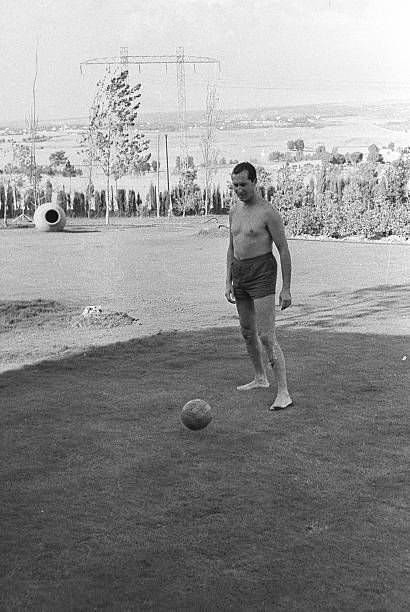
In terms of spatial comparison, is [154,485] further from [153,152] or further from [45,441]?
[153,152]

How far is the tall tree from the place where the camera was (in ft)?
111

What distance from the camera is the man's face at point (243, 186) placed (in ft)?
19.1

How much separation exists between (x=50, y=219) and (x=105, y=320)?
16.9 metres

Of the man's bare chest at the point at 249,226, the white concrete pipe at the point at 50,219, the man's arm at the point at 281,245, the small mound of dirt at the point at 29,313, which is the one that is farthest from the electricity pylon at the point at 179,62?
the man's arm at the point at 281,245

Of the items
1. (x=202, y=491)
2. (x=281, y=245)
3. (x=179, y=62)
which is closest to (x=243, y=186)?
(x=281, y=245)

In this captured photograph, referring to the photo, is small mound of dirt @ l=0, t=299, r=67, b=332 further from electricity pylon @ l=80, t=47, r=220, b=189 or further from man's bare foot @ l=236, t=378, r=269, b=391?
electricity pylon @ l=80, t=47, r=220, b=189

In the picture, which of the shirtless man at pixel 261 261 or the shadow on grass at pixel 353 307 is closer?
the shirtless man at pixel 261 261

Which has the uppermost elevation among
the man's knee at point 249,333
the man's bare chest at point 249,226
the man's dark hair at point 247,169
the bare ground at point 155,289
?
the man's dark hair at point 247,169

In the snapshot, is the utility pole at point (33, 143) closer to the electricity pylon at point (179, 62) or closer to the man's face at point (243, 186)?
the electricity pylon at point (179, 62)

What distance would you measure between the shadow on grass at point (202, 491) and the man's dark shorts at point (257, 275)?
2.80ft

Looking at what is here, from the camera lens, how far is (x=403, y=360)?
7934 mm

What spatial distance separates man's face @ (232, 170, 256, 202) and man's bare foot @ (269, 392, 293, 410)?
1.42 metres

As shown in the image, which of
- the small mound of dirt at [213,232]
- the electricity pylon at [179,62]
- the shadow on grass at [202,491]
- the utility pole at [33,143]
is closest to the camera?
the shadow on grass at [202,491]

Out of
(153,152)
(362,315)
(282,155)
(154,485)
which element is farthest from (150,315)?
(153,152)
